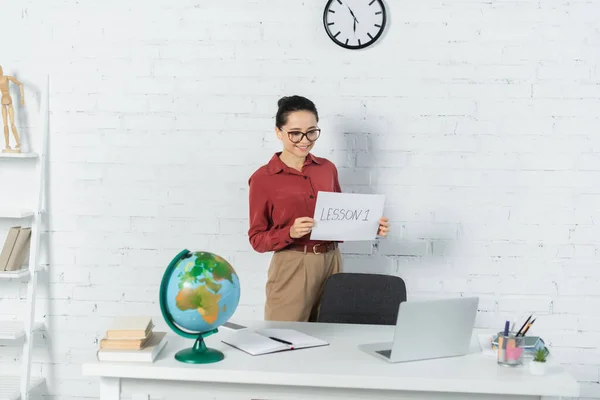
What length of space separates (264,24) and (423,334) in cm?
202

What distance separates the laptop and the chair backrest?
68 centimetres

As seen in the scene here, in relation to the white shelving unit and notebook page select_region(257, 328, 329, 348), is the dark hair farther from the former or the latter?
the white shelving unit

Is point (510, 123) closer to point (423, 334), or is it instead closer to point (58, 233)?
point (423, 334)

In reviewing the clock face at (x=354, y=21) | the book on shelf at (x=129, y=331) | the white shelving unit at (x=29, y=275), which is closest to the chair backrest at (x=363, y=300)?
the book on shelf at (x=129, y=331)

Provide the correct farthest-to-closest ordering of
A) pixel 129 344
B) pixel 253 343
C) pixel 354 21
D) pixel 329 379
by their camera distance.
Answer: pixel 354 21, pixel 253 343, pixel 129 344, pixel 329 379

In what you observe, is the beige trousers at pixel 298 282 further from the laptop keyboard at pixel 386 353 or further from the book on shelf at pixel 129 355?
the book on shelf at pixel 129 355

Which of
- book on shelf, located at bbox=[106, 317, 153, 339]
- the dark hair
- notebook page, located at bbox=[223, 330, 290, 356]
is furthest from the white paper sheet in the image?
book on shelf, located at bbox=[106, 317, 153, 339]

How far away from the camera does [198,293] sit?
1.83 meters

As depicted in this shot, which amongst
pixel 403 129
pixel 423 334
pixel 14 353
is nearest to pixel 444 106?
pixel 403 129

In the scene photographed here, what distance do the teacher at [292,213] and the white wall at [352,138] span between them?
459 mm

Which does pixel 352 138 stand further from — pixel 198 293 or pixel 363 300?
pixel 198 293

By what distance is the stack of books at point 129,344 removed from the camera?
190 cm

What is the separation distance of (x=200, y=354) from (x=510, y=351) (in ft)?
2.99


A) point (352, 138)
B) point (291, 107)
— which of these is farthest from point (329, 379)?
point (352, 138)
